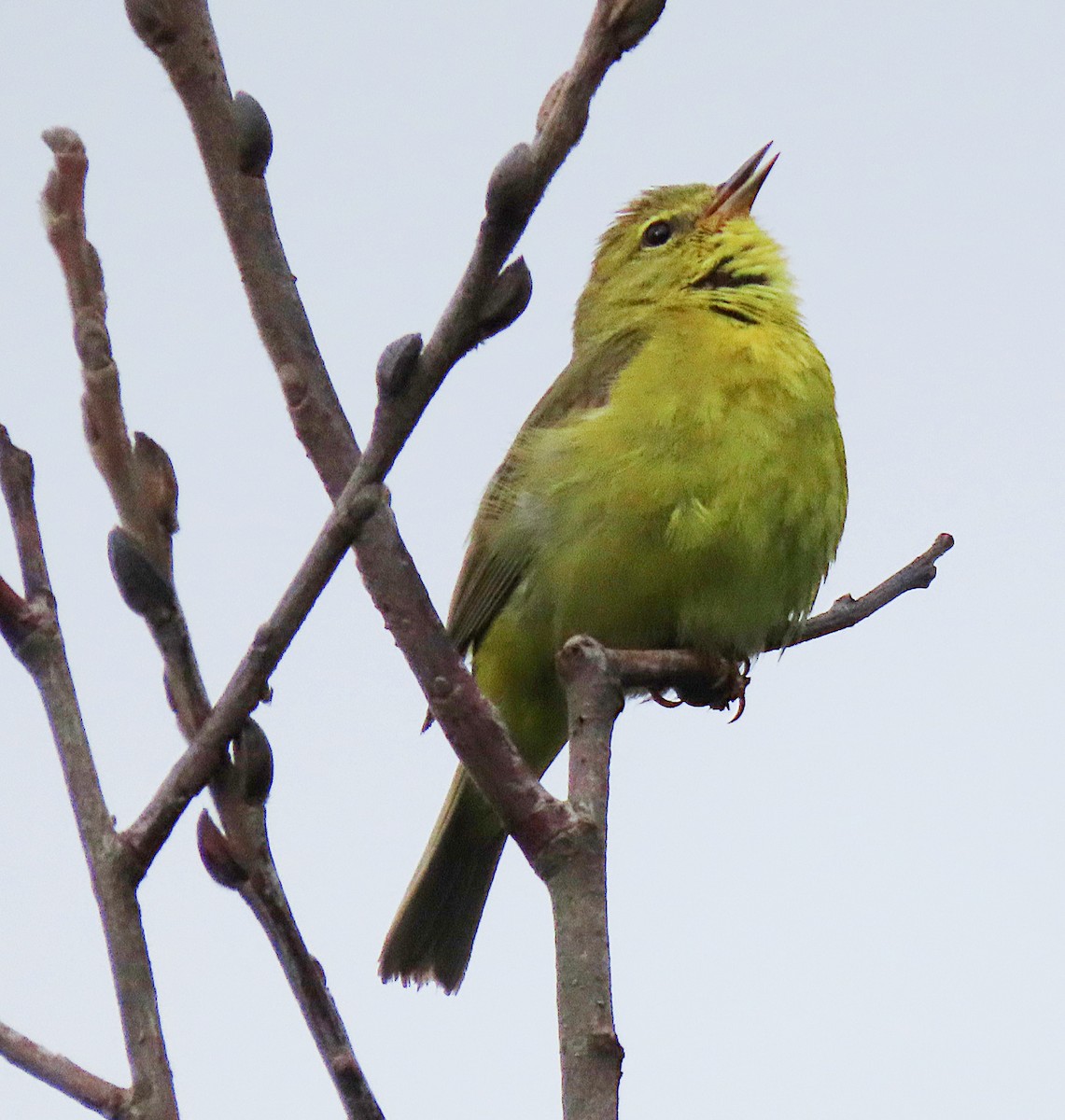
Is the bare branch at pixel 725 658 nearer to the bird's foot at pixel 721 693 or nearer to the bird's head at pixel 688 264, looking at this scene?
the bird's foot at pixel 721 693

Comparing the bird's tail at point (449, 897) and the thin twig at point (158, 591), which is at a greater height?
the bird's tail at point (449, 897)

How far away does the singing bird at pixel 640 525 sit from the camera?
4742 mm

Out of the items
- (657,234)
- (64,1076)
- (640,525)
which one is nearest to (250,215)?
(64,1076)

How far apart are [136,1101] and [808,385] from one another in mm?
3966

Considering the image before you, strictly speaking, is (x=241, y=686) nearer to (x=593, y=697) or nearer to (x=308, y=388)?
(x=308, y=388)

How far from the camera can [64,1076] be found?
1.54 metres

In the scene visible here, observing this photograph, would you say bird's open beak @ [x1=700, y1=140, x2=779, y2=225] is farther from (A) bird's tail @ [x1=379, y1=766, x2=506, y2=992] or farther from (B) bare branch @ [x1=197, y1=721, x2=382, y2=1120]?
(B) bare branch @ [x1=197, y1=721, x2=382, y2=1120]

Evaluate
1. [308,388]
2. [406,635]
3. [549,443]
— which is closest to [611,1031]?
[406,635]

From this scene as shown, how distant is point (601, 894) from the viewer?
1.91 meters

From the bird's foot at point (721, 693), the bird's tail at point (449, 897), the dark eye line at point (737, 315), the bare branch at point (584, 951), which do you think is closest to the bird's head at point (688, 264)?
the dark eye line at point (737, 315)

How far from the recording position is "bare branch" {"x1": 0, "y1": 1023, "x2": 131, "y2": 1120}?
59.5 inches

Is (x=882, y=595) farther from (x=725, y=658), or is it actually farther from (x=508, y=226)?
(x=508, y=226)

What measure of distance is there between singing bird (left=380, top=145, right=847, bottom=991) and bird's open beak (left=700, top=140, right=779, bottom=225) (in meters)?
0.60

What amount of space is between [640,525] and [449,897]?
1.45 m
